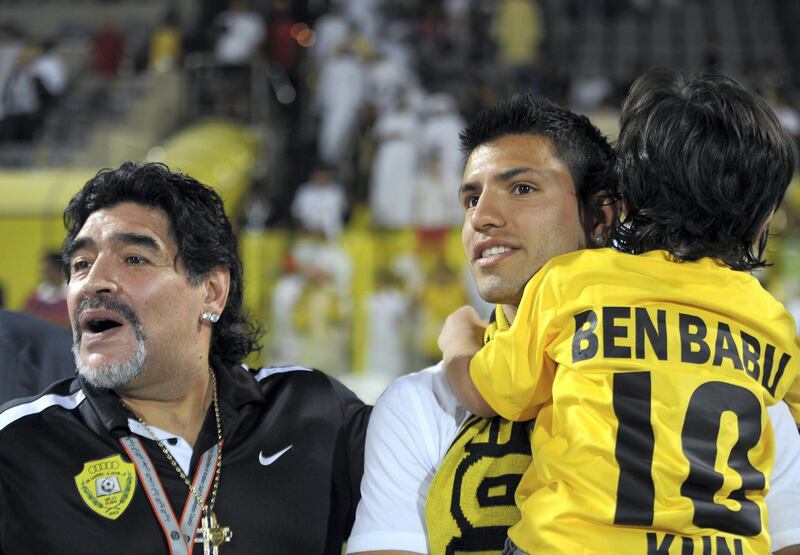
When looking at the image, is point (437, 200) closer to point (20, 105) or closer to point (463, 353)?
point (20, 105)

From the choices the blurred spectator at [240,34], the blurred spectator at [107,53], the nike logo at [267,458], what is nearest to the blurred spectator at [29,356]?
the nike logo at [267,458]

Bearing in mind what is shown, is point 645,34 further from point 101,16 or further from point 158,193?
point 158,193

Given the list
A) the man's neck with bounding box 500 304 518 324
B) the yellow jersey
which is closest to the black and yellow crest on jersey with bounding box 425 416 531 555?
the yellow jersey

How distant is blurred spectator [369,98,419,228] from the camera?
10773 millimetres

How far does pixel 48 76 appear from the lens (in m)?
13.5

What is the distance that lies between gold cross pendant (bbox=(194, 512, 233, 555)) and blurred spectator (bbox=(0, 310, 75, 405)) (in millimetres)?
848

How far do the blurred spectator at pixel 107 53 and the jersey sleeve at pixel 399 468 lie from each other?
40.8ft

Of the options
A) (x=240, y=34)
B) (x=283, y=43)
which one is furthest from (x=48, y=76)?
(x=283, y=43)

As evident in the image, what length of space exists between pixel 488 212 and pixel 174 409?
98cm

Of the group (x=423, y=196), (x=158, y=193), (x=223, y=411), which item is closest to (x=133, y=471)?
(x=223, y=411)

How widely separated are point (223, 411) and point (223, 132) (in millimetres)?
9616

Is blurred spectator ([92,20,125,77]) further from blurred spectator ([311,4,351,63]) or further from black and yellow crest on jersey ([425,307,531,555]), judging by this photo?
black and yellow crest on jersey ([425,307,531,555])

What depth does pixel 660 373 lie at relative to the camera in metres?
2.30

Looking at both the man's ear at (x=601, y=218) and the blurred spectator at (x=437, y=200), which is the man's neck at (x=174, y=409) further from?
the blurred spectator at (x=437, y=200)
